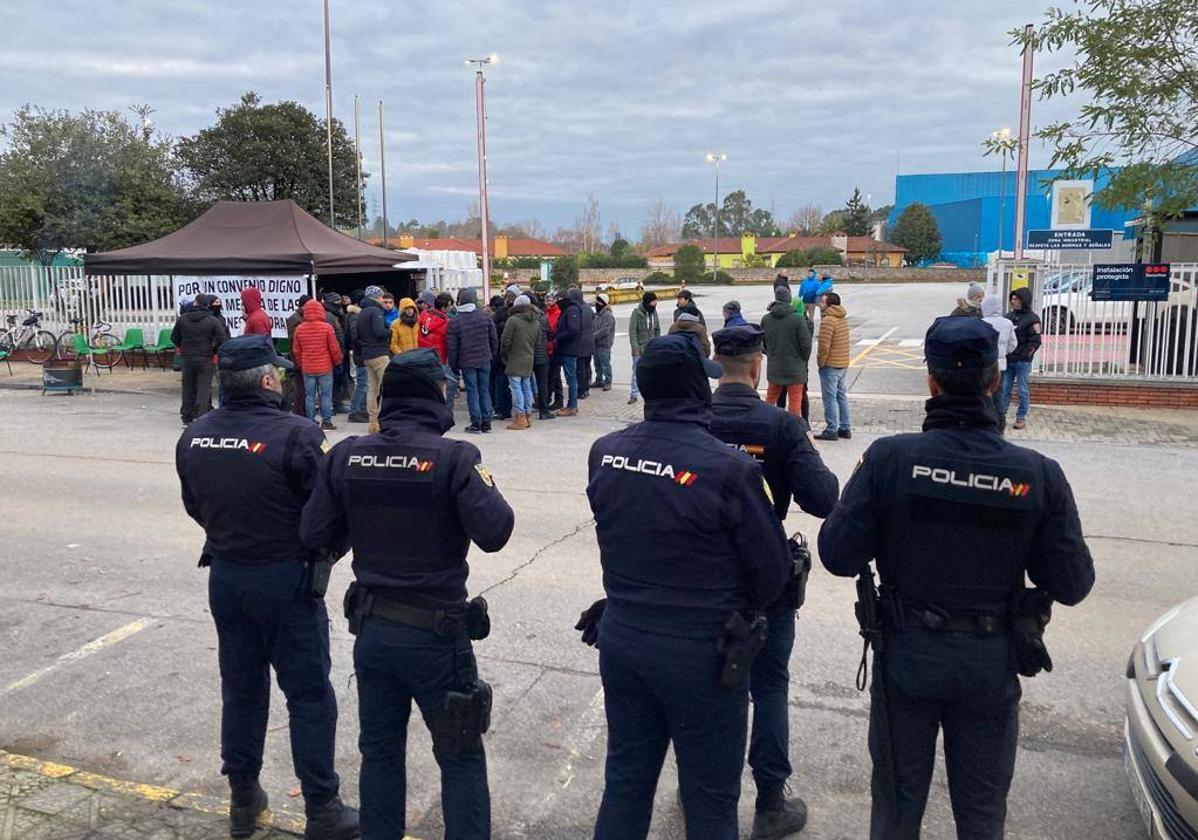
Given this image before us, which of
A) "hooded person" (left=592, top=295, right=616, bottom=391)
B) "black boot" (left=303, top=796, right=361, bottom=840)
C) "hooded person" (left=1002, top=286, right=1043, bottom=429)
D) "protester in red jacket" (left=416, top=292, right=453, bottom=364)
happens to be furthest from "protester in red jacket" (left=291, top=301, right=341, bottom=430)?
"black boot" (left=303, top=796, right=361, bottom=840)

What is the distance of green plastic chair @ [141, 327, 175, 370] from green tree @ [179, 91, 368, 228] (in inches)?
523

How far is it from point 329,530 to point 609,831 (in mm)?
1403

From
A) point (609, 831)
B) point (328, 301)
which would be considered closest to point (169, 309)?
point (328, 301)

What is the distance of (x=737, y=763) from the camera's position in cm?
310

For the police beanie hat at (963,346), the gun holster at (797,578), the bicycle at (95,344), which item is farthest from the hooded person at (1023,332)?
the bicycle at (95,344)

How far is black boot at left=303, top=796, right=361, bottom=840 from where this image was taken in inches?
149

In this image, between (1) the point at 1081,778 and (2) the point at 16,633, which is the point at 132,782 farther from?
(1) the point at 1081,778

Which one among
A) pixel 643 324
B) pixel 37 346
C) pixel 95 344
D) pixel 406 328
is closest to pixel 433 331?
pixel 406 328

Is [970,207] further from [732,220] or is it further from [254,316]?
[254,316]

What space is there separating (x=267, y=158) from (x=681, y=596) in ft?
105

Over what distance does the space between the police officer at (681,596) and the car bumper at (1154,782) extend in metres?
1.36

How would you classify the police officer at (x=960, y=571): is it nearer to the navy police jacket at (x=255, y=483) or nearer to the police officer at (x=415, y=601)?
the police officer at (x=415, y=601)

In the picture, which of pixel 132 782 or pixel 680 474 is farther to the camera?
pixel 132 782

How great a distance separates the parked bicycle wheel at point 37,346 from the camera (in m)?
20.4
